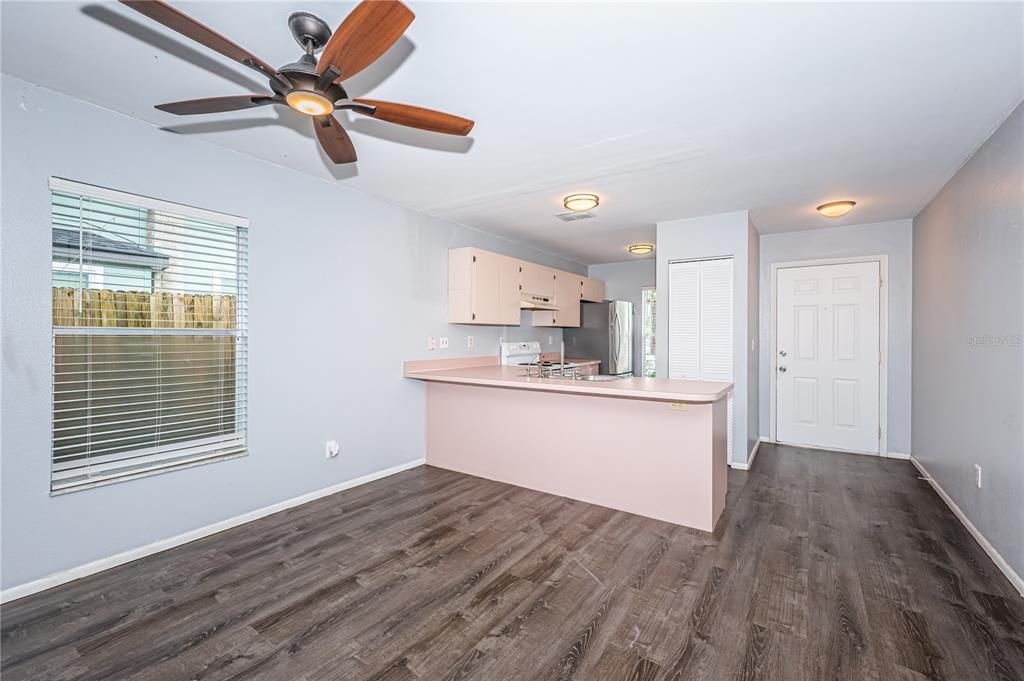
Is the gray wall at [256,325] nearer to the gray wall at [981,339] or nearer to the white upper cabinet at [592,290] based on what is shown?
the white upper cabinet at [592,290]

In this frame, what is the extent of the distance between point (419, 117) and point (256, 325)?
6.34ft

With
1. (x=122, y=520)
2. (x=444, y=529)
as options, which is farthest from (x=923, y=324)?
(x=122, y=520)

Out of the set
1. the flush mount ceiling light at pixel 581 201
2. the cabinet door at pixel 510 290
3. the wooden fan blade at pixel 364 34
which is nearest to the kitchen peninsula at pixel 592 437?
the cabinet door at pixel 510 290

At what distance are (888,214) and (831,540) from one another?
3.34 m

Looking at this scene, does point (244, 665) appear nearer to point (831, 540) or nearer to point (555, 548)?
point (555, 548)

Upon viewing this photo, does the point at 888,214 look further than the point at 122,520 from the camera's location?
Yes

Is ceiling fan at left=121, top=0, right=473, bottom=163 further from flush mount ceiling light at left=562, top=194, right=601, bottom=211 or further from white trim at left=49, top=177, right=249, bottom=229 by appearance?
flush mount ceiling light at left=562, top=194, right=601, bottom=211

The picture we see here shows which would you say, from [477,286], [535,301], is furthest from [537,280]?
[477,286]

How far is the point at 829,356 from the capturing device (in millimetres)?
4887

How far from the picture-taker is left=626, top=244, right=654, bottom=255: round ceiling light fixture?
5630 millimetres

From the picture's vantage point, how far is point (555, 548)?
8.65 ft

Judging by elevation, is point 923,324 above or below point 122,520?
above

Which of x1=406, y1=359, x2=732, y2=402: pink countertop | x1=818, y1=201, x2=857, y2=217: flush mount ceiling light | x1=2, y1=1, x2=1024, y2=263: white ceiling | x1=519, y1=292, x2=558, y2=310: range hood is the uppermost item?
x1=2, y1=1, x2=1024, y2=263: white ceiling

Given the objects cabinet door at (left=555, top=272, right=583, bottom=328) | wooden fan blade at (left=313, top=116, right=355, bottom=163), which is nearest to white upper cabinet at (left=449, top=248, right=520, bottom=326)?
cabinet door at (left=555, top=272, right=583, bottom=328)
